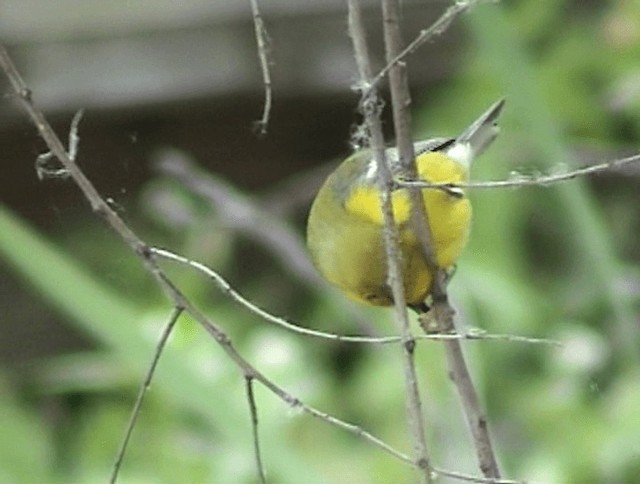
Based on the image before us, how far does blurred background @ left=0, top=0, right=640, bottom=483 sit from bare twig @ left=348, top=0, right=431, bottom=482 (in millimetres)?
228

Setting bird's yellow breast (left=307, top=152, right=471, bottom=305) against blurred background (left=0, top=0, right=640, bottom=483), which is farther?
blurred background (left=0, top=0, right=640, bottom=483)

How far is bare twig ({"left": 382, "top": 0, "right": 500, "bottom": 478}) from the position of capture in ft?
1.46

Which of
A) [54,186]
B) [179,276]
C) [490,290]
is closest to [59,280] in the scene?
[490,290]

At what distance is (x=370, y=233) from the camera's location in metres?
0.52

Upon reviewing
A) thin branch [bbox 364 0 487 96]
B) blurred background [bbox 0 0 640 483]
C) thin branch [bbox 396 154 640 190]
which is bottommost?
thin branch [bbox 396 154 640 190]

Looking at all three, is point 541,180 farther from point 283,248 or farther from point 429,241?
point 283,248

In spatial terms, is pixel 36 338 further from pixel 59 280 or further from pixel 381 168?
pixel 381 168

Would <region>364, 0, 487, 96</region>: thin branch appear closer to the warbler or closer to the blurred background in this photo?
the warbler

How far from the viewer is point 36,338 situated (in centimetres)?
189

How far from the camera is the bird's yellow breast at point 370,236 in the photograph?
0.52m

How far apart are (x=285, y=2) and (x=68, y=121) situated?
1.00 ft

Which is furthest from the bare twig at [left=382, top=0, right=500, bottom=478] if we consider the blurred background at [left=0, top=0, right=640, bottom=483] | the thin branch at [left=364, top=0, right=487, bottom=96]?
the blurred background at [left=0, top=0, right=640, bottom=483]

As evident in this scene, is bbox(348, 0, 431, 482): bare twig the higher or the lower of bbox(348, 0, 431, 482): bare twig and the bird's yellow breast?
the lower

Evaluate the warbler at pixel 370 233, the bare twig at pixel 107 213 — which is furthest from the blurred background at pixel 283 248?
the bare twig at pixel 107 213
